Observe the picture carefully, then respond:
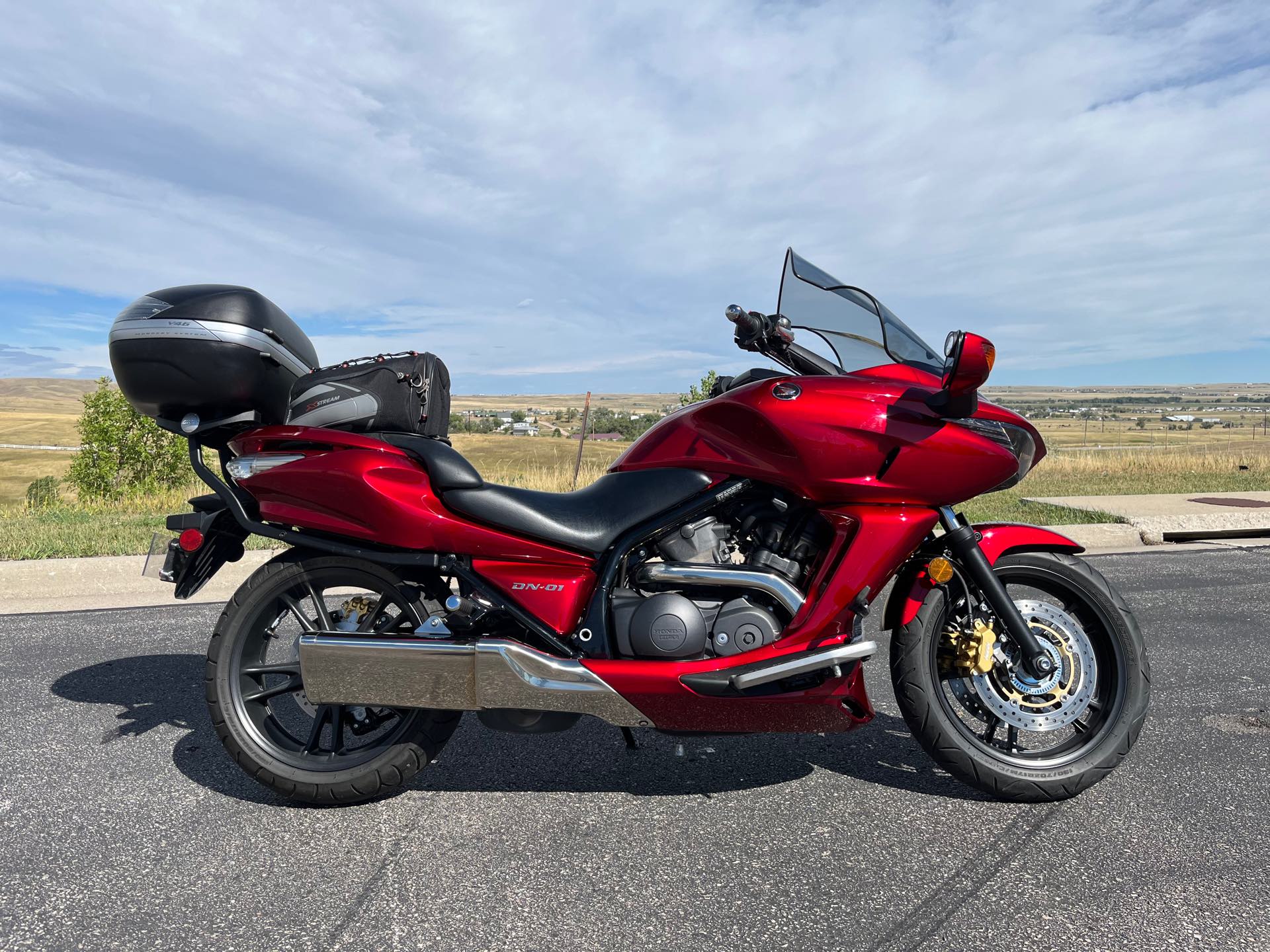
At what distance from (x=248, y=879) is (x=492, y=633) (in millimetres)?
963

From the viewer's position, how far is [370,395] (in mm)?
2918

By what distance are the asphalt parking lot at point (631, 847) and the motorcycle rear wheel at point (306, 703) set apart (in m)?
0.13

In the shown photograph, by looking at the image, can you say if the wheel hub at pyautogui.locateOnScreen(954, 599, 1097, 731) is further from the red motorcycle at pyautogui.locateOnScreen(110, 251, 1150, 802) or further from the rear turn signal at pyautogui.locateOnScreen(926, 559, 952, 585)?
the rear turn signal at pyautogui.locateOnScreen(926, 559, 952, 585)

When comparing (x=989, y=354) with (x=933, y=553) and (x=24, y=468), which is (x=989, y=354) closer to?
(x=933, y=553)

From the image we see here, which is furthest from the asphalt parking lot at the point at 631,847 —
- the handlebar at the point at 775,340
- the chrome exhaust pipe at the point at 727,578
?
the handlebar at the point at 775,340

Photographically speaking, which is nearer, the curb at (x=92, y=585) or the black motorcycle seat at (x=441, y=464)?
the black motorcycle seat at (x=441, y=464)

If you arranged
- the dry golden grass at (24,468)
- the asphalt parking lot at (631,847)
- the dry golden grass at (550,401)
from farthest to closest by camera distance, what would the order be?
the dry golden grass at (550,401), the dry golden grass at (24,468), the asphalt parking lot at (631,847)

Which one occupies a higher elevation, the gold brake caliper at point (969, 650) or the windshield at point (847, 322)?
the windshield at point (847, 322)

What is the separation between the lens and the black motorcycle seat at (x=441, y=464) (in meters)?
2.75

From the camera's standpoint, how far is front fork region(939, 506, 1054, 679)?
2752 millimetres

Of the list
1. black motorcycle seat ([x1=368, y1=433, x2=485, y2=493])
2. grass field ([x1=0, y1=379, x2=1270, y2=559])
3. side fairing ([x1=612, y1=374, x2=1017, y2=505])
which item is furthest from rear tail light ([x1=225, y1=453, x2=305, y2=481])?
grass field ([x1=0, y1=379, x2=1270, y2=559])

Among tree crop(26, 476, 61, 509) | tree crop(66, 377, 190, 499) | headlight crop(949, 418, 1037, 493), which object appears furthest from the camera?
tree crop(66, 377, 190, 499)

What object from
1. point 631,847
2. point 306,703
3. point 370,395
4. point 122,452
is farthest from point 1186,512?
point 122,452

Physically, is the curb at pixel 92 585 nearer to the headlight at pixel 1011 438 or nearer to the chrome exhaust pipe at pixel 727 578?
the headlight at pixel 1011 438
